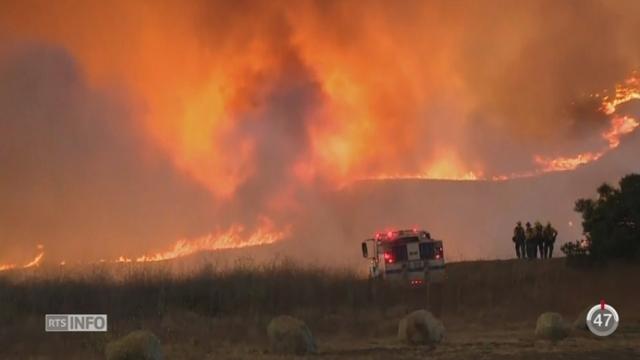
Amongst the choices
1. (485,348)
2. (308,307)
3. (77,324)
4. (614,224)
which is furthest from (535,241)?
(77,324)

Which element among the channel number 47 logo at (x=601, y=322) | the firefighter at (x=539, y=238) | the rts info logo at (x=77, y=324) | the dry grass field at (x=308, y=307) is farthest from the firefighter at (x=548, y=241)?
the rts info logo at (x=77, y=324)

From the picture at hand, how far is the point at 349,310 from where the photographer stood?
111ft

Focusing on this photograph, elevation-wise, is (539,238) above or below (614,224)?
above

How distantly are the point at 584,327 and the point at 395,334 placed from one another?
6.34 m

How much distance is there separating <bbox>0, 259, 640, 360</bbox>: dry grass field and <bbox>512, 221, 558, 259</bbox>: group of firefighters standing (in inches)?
134

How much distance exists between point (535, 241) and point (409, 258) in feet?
36.2

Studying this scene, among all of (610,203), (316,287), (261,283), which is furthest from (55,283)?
(610,203)

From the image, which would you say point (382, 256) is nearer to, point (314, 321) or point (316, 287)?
point (316, 287)

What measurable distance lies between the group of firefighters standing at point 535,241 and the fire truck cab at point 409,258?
8.67 metres

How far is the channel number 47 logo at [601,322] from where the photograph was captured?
953 inches

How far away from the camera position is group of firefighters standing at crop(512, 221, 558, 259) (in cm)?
4700

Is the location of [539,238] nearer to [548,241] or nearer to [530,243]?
[548,241]

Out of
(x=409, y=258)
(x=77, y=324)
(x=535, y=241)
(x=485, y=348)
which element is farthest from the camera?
(x=535, y=241)

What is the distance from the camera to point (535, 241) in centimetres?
4769
